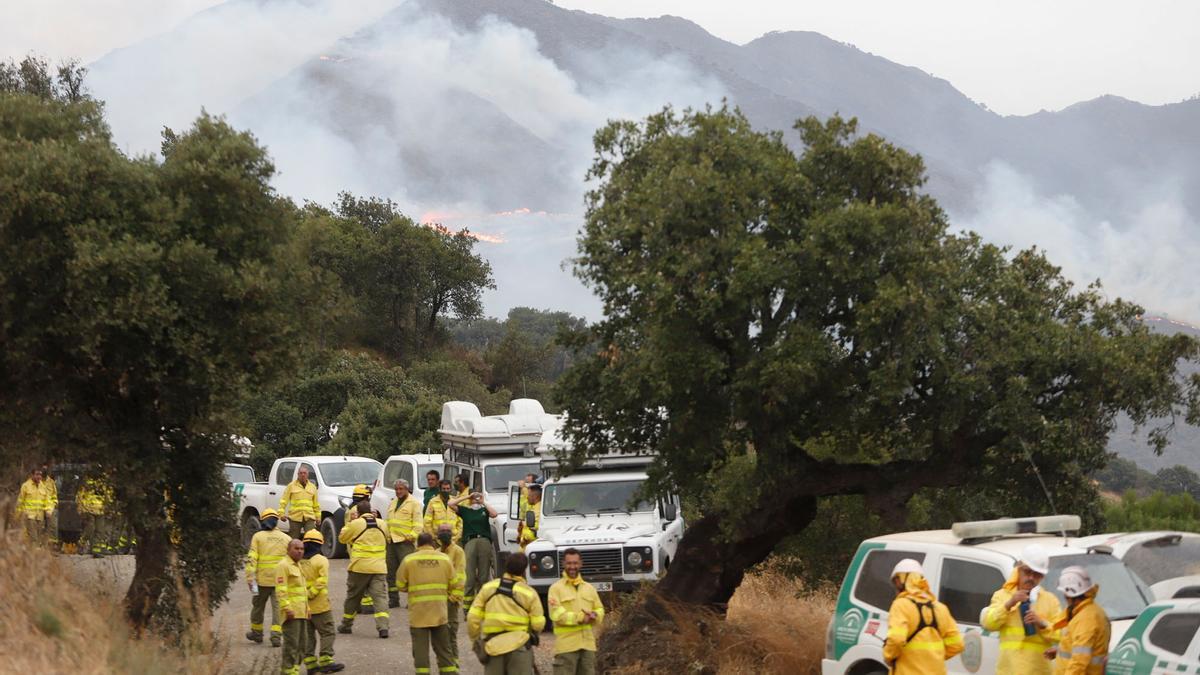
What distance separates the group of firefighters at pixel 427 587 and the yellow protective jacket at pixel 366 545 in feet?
0.04

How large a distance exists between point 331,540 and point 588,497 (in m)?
8.23

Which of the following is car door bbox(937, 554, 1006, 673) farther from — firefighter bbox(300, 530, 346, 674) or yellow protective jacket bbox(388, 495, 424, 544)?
yellow protective jacket bbox(388, 495, 424, 544)

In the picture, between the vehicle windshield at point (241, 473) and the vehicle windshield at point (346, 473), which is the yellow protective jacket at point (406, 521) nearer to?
the vehicle windshield at point (346, 473)

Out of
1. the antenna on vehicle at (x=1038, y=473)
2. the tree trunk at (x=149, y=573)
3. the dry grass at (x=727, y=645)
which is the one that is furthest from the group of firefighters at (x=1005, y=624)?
the tree trunk at (x=149, y=573)

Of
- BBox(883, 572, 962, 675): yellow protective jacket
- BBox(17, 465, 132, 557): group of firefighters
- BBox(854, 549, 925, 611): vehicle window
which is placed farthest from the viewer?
BBox(17, 465, 132, 557): group of firefighters

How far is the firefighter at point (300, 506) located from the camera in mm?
19906

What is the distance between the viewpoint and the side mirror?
18.5m

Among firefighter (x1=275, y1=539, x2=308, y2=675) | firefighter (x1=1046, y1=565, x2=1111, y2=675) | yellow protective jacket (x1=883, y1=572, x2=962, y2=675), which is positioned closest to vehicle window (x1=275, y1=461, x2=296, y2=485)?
firefighter (x1=275, y1=539, x2=308, y2=675)

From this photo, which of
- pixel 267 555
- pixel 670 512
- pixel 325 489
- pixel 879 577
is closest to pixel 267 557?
pixel 267 555

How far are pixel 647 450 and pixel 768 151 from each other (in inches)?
146

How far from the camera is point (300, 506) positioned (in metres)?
19.9

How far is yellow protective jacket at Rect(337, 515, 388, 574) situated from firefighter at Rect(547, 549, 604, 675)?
16.1 feet

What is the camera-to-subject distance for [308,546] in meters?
14.2

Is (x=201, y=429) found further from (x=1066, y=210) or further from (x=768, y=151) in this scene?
(x=1066, y=210)
